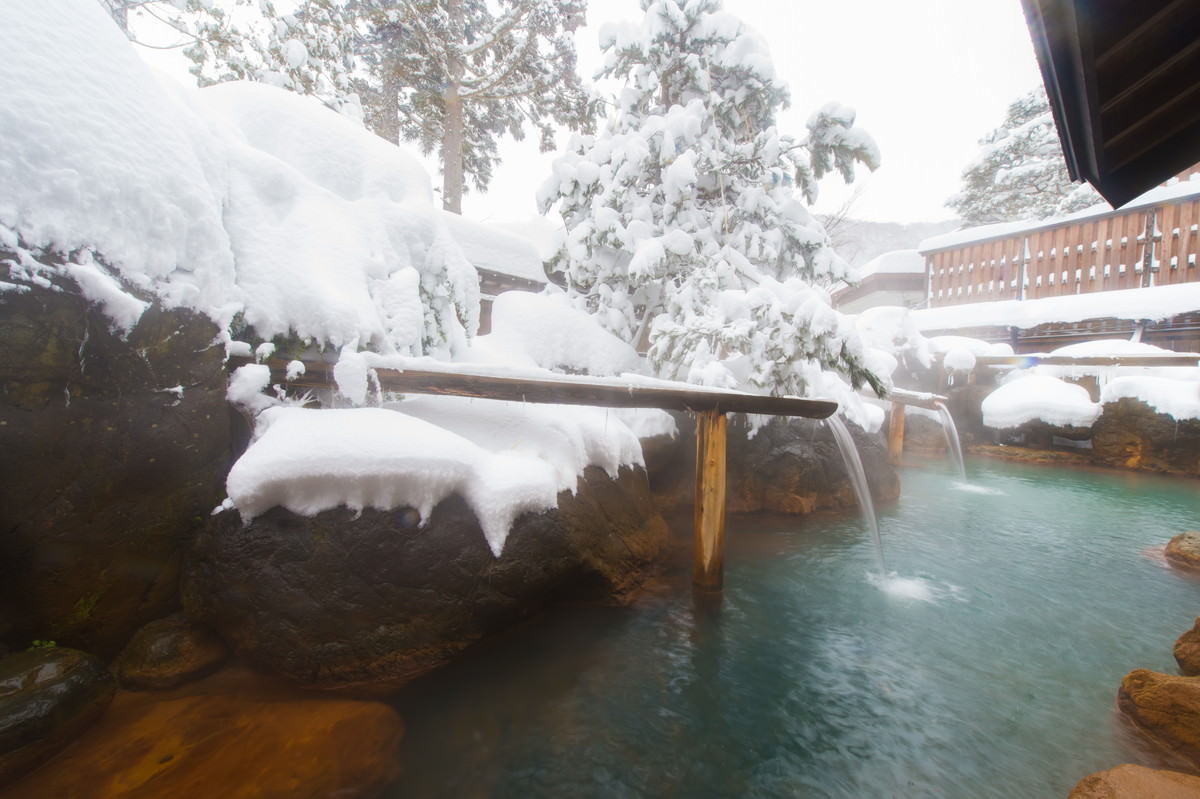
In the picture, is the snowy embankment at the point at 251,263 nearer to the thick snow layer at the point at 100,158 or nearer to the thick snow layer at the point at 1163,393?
the thick snow layer at the point at 100,158

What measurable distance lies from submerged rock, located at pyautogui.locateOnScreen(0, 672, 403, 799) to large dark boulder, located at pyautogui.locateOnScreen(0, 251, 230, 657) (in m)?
0.75

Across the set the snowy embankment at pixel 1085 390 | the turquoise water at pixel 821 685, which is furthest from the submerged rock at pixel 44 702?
the snowy embankment at pixel 1085 390

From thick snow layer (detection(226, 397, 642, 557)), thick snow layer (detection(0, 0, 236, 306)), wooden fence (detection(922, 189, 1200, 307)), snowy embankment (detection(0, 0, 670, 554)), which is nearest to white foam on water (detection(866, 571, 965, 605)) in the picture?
snowy embankment (detection(0, 0, 670, 554))

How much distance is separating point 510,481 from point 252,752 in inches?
93.8

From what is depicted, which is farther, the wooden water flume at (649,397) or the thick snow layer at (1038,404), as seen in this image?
the thick snow layer at (1038,404)

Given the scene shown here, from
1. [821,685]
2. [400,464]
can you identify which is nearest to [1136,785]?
[821,685]

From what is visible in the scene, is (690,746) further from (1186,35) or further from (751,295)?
(751,295)

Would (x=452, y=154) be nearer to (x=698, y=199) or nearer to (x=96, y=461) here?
(x=698, y=199)

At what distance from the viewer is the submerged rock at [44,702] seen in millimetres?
2781

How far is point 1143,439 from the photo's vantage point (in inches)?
510

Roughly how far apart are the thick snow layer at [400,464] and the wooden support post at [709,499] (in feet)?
4.95

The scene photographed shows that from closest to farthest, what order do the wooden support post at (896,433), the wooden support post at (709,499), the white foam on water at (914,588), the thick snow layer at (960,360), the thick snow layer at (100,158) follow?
the thick snow layer at (100,158)
the wooden support post at (709,499)
the white foam on water at (914,588)
the wooden support post at (896,433)
the thick snow layer at (960,360)

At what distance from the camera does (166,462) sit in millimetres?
3896

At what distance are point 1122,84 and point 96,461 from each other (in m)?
6.59
